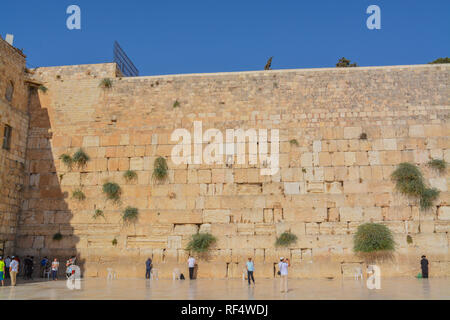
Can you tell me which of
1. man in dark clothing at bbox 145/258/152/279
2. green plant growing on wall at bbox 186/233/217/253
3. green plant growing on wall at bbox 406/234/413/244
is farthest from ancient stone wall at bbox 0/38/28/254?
green plant growing on wall at bbox 406/234/413/244

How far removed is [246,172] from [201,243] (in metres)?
2.70

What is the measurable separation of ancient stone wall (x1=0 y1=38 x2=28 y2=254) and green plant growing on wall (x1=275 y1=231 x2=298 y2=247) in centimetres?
866

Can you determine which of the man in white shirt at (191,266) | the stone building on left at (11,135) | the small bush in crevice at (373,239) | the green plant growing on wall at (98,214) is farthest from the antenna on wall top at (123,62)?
the small bush in crevice at (373,239)

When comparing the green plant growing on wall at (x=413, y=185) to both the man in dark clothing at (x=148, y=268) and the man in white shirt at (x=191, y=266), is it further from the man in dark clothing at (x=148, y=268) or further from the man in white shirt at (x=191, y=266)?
the man in dark clothing at (x=148, y=268)

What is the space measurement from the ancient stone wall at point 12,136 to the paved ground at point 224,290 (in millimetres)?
2781

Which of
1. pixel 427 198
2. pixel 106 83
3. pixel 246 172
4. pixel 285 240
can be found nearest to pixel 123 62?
pixel 106 83

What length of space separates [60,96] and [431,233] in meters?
13.2

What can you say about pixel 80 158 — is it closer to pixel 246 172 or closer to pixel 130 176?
pixel 130 176

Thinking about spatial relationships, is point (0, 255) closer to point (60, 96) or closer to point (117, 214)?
point (117, 214)

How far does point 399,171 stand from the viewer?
40.4ft

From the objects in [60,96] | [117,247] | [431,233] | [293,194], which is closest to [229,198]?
[293,194]

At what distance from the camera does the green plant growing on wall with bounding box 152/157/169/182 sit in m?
13.0

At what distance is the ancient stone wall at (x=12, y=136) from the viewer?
12.6 m

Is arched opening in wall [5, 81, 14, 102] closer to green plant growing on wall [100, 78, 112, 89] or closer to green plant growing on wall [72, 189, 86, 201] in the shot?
green plant growing on wall [100, 78, 112, 89]
